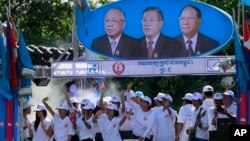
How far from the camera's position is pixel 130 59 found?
13.7 meters

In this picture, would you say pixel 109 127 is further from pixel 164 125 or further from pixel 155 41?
pixel 155 41

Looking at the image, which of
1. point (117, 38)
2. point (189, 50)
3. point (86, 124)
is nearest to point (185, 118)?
point (189, 50)

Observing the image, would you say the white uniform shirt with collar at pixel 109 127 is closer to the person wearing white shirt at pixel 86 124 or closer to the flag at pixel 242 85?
the person wearing white shirt at pixel 86 124

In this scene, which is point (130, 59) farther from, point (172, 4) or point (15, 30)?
point (15, 30)

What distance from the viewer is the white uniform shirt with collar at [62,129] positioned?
13.4 meters

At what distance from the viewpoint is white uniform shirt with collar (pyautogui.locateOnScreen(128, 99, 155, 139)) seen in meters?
13.0

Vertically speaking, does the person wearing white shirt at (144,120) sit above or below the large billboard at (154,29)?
below

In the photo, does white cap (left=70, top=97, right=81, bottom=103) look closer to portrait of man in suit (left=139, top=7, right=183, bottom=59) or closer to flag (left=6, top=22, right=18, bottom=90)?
portrait of man in suit (left=139, top=7, right=183, bottom=59)

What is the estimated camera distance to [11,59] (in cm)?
1212

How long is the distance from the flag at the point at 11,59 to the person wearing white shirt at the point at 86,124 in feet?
5.41

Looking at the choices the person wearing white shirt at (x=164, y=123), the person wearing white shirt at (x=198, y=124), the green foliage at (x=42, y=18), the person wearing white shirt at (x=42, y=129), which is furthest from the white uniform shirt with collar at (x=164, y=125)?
the green foliage at (x=42, y=18)

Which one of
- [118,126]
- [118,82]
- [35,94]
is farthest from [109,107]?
[118,82]

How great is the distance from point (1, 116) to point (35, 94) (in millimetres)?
7477

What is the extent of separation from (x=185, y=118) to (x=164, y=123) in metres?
0.44
